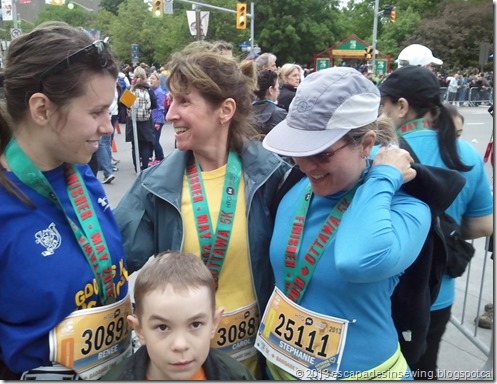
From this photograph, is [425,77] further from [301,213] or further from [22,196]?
[22,196]

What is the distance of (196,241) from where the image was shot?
2.14 meters

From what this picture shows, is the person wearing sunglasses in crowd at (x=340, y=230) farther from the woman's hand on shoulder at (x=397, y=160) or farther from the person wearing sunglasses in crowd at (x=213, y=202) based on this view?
the person wearing sunglasses in crowd at (x=213, y=202)

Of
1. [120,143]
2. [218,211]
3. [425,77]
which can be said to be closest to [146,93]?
[120,143]

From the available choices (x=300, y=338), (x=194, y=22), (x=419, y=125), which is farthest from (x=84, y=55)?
(x=194, y=22)

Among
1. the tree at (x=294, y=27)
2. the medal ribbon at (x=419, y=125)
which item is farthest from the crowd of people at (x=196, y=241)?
the tree at (x=294, y=27)

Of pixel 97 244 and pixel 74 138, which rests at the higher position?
pixel 74 138

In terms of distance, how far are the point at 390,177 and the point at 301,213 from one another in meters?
0.36

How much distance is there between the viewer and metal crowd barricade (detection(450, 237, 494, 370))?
3.90 m

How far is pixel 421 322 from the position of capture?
2.01m

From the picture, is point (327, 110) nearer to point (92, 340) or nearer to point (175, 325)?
point (175, 325)

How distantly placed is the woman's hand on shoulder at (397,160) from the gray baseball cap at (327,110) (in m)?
0.13

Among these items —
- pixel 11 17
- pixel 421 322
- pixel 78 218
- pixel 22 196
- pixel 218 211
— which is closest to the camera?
pixel 22 196

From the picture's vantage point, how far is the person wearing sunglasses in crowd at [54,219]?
1.68 meters

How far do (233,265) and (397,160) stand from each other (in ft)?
2.60
